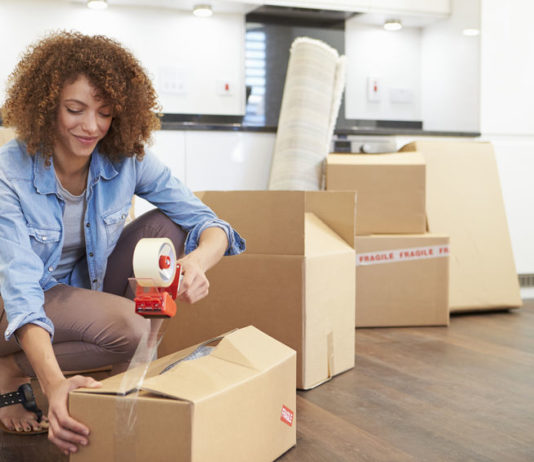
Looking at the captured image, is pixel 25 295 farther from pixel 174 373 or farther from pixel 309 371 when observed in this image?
pixel 309 371

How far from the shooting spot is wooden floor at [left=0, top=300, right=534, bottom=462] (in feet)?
4.58

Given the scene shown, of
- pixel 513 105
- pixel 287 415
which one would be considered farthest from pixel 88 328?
pixel 513 105

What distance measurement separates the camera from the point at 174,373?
1.15m

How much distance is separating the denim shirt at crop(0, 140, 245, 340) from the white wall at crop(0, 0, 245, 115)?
6.95 ft

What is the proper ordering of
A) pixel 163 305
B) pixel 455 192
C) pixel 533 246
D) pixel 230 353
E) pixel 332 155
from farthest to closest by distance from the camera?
pixel 533 246
pixel 455 192
pixel 332 155
pixel 230 353
pixel 163 305

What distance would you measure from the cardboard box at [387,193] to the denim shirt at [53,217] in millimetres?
1301

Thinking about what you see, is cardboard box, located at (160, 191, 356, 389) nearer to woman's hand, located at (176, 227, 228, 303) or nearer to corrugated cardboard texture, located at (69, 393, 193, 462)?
woman's hand, located at (176, 227, 228, 303)

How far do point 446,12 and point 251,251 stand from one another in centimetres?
252

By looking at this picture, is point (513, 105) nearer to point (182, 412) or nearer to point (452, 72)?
point (452, 72)

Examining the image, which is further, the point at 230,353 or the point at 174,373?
the point at 230,353

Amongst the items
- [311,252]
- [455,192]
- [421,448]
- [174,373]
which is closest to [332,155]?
[455,192]

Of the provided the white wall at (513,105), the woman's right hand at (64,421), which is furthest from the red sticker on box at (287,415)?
the white wall at (513,105)

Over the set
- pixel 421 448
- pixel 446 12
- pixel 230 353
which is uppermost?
pixel 446 12

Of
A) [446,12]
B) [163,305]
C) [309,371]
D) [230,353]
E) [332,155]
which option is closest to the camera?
[163,305]
